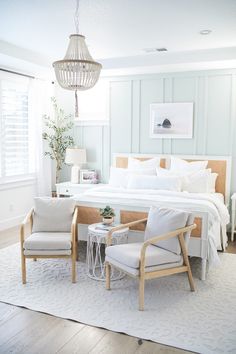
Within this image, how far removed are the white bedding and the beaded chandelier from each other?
159 centimetres

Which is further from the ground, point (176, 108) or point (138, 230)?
point (176, 108)

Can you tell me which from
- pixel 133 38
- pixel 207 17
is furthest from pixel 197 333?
pixel 133 38

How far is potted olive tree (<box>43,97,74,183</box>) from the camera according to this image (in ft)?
21.9

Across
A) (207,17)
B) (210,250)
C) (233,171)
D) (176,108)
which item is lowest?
(210,250)

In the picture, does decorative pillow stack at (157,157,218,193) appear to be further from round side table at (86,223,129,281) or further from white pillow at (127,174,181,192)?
round side table at (86,223,129,281)

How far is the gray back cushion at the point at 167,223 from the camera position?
11.1ft

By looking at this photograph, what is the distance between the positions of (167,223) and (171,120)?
9.62 feet

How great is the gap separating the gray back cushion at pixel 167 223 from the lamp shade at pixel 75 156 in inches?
117

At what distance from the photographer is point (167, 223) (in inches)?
136

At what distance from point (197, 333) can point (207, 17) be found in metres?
3.12

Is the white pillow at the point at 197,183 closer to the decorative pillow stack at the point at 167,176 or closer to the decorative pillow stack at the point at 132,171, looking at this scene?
the decorative pillow stack at the point at 167,176

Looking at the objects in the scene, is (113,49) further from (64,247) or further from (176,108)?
(64,247)

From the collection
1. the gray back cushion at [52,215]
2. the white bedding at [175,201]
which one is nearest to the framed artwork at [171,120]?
the white bedding at [175,201]

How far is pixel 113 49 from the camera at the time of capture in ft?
17.0
